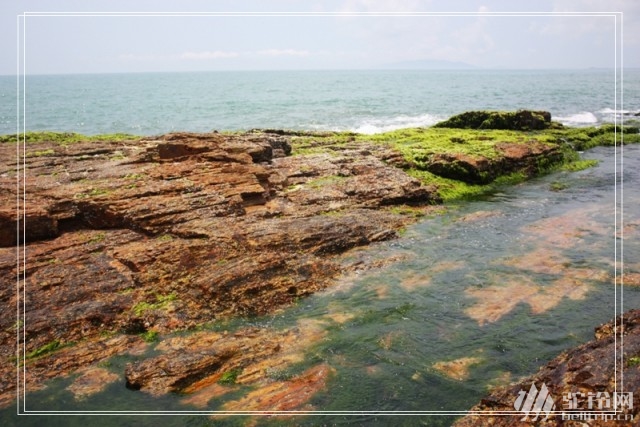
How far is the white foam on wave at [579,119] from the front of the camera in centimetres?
5614

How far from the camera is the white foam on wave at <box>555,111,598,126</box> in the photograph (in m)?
56.1

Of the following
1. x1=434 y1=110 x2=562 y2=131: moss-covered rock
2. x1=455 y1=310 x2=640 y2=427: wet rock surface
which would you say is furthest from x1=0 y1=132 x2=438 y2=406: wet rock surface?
x1=434 y1=110 x2=562 y2=131: moss-covered rock

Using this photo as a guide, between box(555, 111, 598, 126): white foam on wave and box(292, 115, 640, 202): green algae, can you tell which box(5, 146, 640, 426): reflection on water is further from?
box(555, 111, 598, 126): white foam on wave

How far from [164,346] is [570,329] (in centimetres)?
1066

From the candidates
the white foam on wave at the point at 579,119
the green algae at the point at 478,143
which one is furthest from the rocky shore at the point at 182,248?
the white foam on wave at the point at 579,119

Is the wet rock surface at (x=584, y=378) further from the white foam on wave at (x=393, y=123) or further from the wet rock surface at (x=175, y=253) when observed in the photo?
the white foam on wave at (x=393, y=123)

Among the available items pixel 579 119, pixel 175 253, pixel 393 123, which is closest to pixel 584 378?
pixel 175 253

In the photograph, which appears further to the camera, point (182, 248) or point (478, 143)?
point (478, 143)

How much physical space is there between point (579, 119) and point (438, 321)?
191 feet

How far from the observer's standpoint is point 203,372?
1052 cm

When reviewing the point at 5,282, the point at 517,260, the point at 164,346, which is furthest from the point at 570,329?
the point at 5,282

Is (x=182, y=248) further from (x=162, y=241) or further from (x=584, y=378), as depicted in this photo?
(x=584, y=378)

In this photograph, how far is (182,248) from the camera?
1518cm

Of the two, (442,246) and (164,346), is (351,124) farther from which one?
(164,346)
